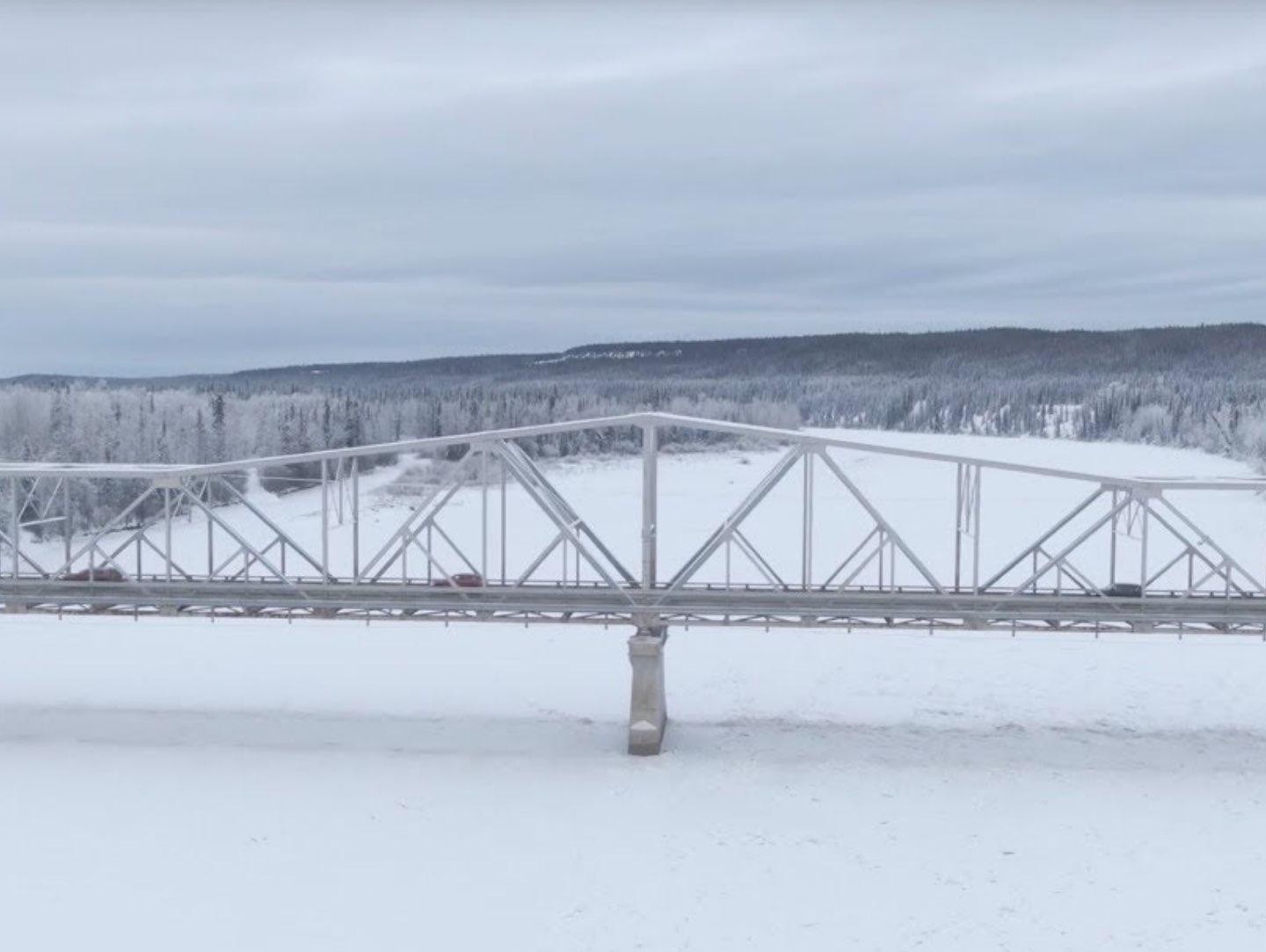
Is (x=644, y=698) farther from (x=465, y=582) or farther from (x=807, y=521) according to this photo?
(x=807, y=521)

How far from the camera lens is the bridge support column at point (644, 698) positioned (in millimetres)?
31734

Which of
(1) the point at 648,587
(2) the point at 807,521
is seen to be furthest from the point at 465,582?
(2) the point at 807,521

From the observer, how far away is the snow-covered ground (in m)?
23.8

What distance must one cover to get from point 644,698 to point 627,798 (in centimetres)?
312

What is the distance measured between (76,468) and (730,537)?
643 inches

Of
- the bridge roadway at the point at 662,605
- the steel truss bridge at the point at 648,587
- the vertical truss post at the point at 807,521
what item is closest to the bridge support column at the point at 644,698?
the steel truss bridge at the point at 648,587

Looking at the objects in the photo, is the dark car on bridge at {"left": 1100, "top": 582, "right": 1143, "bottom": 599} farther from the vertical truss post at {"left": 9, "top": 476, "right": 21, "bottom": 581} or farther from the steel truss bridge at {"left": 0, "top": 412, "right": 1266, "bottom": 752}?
the vertical truss post at {"left": 9, "top": 476, "right": 21, "bottom": 581}

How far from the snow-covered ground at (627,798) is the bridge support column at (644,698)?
1.86 ft

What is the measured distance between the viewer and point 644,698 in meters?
31.8

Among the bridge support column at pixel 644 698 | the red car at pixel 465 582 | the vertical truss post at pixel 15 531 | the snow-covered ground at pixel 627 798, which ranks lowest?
the snow-covered ground at pixel 627 798

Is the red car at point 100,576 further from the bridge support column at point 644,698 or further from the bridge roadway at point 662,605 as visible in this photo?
the bridge support column at point 644,698

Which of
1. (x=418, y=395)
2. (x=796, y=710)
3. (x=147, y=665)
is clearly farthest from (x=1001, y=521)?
(x=418, y=395)

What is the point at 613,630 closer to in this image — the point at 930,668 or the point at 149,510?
the point at 930,668

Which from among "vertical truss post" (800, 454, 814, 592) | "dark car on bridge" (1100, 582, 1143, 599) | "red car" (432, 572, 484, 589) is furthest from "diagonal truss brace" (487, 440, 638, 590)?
"dark car on bridge" (1100, 582, 1143, 599)
